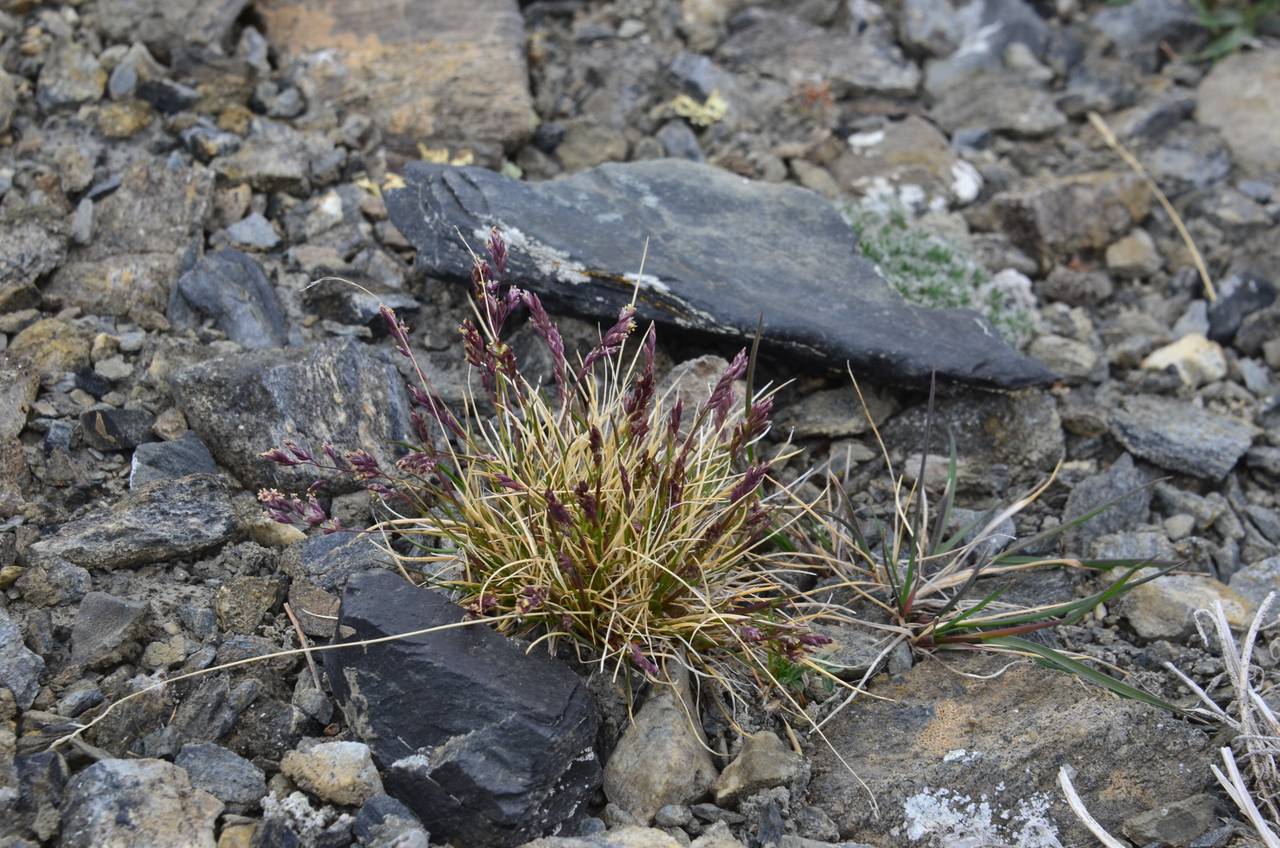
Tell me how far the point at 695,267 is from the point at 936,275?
1215 millimetres

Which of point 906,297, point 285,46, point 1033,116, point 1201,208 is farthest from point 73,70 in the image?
point 1201,208

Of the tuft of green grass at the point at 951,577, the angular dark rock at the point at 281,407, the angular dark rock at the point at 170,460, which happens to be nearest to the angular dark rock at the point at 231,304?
the angular dark rock at the point at 281,407

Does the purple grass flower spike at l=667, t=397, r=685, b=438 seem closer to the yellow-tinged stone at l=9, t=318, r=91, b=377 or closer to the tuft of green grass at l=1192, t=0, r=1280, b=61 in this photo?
the yellow-tinged stone at l=9, t=318, r=91, b=377

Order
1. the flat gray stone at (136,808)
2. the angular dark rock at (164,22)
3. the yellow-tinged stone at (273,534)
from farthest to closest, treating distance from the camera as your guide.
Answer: the angular dark rock at (164,22)
the yellow-tinged stone at (273,534)
the flat gray stone at (136,808)

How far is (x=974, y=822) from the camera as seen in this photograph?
309 centimetres

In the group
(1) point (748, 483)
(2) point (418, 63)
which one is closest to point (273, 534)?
(1) point (748, 483)

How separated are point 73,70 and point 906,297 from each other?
3.60 meters

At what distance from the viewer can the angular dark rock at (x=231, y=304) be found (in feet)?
14.1

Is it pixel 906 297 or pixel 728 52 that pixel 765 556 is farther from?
pixel 728 52

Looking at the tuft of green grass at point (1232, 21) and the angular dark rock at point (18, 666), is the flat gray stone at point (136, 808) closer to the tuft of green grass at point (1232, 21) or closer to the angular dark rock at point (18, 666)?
the angular dark rock at point (18, 666)

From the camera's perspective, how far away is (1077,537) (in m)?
4.22

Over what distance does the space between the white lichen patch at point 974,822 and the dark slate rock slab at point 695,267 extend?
1630 mm

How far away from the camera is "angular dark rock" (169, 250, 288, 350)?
4297mm

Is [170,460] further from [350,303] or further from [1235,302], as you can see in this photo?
[1235,302]
